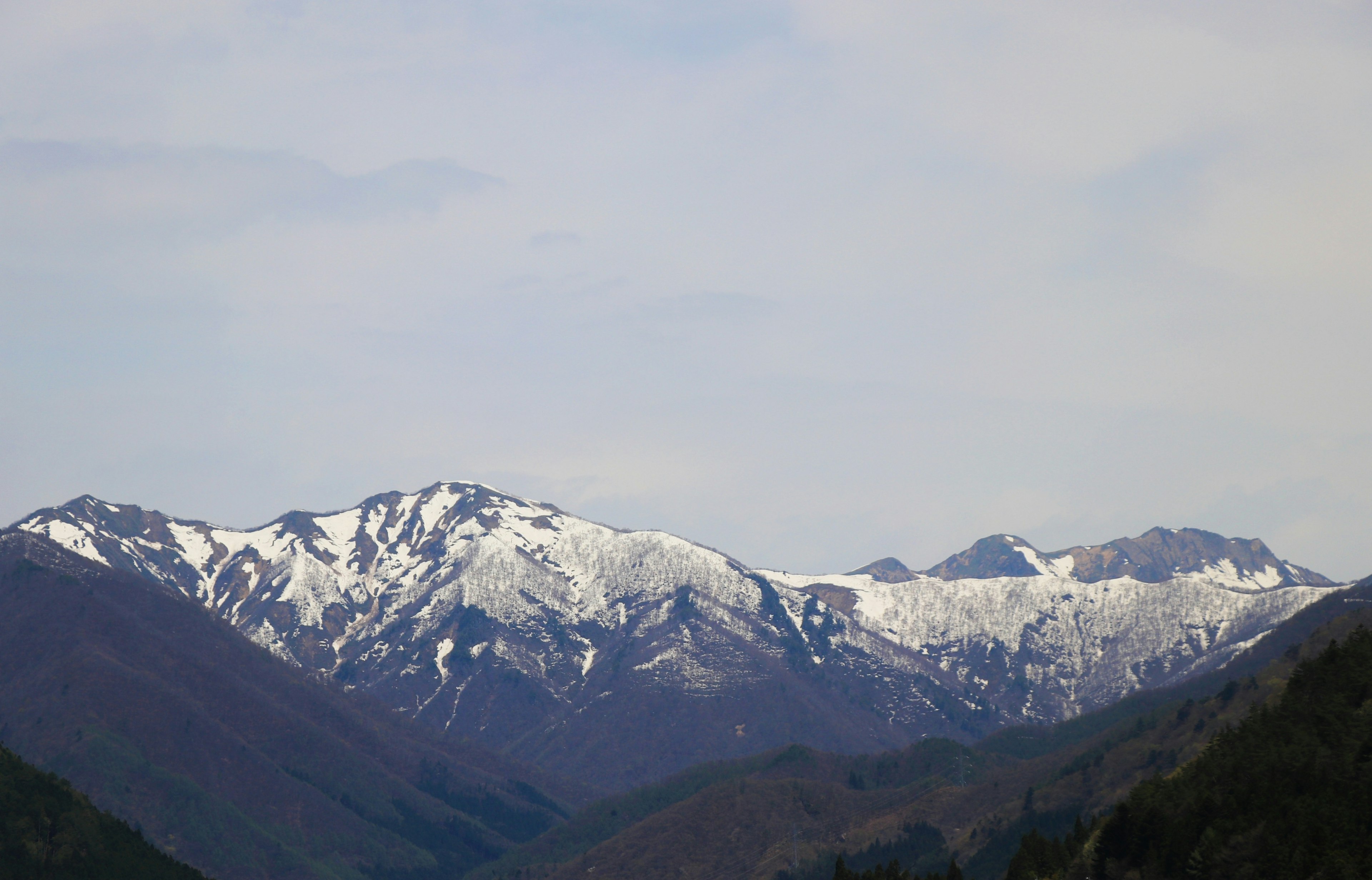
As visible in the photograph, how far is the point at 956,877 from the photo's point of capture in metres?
197

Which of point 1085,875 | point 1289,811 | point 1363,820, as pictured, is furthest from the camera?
point 1085,875

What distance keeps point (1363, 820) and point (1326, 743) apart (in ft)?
111

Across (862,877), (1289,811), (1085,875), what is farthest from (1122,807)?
(862,877)

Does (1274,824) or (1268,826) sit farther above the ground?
(1274,824)

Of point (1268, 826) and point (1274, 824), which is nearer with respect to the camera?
point (1268, 826)

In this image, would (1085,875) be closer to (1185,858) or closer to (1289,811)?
(1185,858)

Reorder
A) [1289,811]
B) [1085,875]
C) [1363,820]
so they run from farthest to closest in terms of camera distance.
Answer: [1085,875] < [1289,811] < [1363,820]

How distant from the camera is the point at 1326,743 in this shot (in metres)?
197

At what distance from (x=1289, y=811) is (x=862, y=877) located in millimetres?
58119

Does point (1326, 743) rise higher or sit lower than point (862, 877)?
higher

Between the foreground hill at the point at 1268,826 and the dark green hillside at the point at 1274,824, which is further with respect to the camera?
the foreground hill at the point at 1268,826

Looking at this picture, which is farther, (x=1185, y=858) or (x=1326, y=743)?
(x=1326, y=743)

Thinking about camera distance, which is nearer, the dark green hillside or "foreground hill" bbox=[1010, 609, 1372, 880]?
the dark green hillside

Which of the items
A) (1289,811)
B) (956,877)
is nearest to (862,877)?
(956,877)
